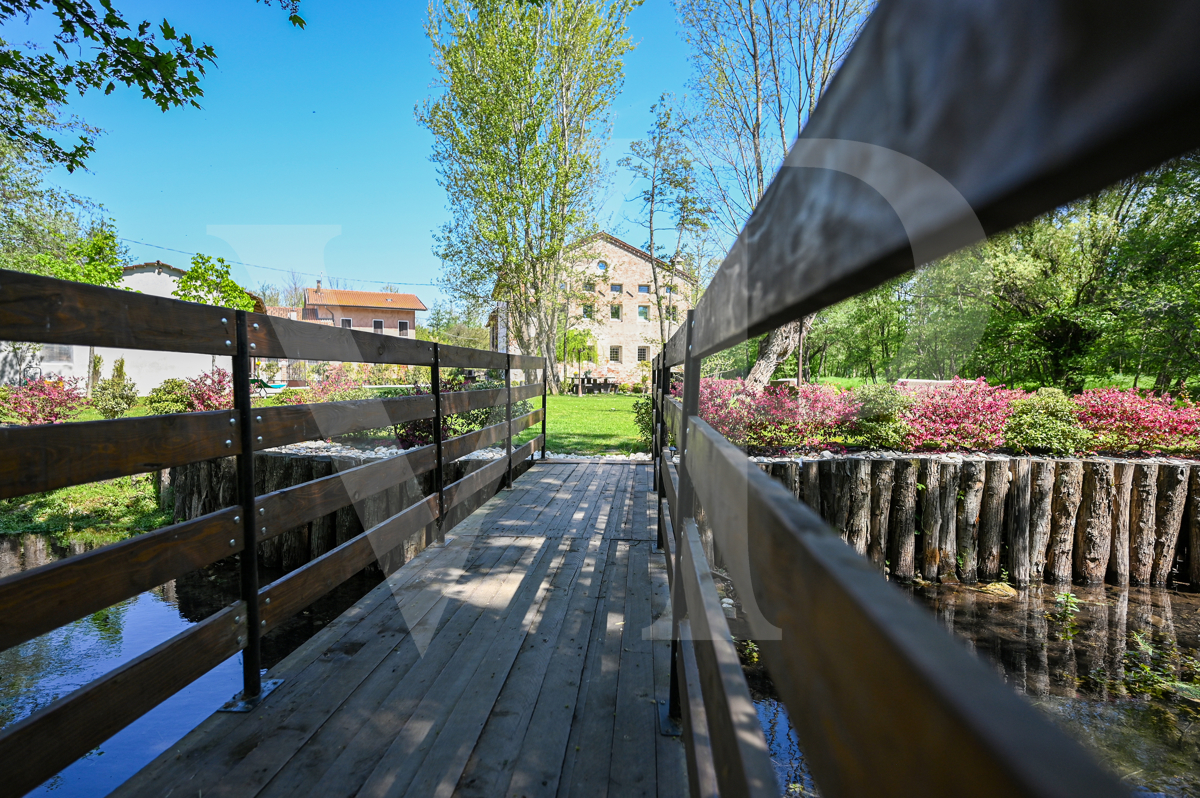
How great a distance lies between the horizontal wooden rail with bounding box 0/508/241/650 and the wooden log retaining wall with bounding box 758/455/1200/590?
13.5 ft

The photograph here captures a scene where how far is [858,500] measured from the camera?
5.06 m

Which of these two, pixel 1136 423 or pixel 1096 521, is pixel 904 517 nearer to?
pixel 1096 521

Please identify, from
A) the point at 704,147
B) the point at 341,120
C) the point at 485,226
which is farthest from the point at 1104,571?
the point at 341,120

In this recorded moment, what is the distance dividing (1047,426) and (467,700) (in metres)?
5.61

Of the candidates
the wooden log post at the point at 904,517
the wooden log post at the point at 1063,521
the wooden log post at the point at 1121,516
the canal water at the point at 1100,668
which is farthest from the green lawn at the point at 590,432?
the wooden log post at the point at 1121,516

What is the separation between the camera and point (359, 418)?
9.68 feet

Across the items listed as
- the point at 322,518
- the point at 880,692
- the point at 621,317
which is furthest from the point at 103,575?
the point at 621,317

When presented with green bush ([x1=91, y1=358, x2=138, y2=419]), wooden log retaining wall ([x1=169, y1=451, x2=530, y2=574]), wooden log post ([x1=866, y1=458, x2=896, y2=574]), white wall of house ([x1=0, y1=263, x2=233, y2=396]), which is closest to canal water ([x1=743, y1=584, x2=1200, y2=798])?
wooden log post ([x1=866, y1=458, x2=896, y2=574])

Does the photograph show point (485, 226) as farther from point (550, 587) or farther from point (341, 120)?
point (550, 587)

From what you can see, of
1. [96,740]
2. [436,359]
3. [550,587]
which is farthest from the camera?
[436,359]

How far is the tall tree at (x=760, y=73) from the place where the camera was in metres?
9.99

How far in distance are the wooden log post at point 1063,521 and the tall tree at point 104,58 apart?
744cm

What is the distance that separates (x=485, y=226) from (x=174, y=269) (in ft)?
68.6

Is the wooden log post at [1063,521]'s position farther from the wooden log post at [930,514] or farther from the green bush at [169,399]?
the green bush at [169,399]
